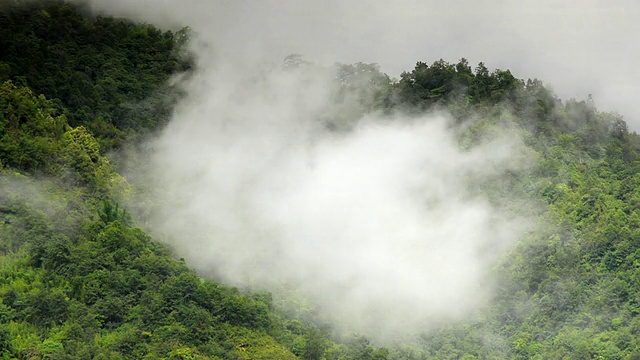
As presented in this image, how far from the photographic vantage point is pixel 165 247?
209 ft

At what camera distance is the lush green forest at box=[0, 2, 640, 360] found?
5709 centimetres

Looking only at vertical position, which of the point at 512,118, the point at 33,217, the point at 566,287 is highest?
the point at 512,118

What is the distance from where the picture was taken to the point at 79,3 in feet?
263

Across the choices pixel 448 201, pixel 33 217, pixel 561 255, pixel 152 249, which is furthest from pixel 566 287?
pixel 33 217

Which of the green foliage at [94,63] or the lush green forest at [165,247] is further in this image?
the green foliage at [94,63]

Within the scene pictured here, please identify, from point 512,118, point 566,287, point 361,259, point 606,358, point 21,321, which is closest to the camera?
point 21,321

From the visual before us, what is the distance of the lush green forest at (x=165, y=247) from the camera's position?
2248 inches

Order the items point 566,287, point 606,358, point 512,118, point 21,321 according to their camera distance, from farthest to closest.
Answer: point 512,118
point 566,287
point 606,358
point 21,321

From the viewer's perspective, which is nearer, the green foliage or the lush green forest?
the lush green forest

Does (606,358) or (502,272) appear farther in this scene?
(502,272)

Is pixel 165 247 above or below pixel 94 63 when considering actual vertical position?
below

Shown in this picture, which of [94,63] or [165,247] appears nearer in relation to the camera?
[165,247]

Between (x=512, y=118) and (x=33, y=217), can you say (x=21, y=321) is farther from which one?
(x=512, y=118)

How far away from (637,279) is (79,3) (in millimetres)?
36365
